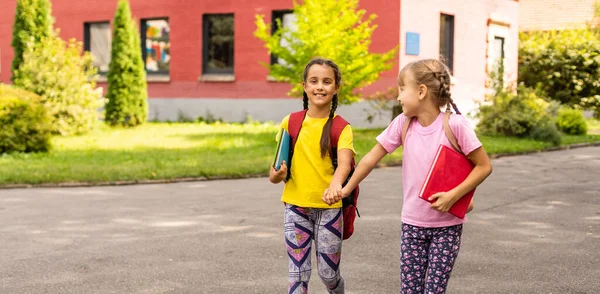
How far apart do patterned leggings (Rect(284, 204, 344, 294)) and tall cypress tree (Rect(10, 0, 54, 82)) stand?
16858 millimetres

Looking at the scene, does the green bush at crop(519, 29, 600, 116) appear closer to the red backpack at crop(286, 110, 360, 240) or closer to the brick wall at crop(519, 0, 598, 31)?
the brick wall at crop(519, 0, 598, 31)

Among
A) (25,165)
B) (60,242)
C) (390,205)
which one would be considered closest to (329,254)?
(60,242)

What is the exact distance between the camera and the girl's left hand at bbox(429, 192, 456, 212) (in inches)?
145

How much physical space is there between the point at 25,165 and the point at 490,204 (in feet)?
23.4

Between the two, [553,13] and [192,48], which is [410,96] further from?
[553,13]

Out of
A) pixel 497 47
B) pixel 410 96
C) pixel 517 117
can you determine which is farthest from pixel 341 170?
pixel 497 47

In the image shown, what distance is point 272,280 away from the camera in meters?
5.61

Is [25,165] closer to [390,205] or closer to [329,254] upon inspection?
[390,205]

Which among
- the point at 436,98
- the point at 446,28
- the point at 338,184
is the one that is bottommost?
the point at 338,184

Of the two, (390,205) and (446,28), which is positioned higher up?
(446,28)

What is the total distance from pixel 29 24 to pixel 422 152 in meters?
17.7

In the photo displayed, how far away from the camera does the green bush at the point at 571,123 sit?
21.5 metres

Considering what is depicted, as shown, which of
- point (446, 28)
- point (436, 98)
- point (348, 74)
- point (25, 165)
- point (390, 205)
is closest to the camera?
point (436, 98)

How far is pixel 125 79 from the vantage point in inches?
832
